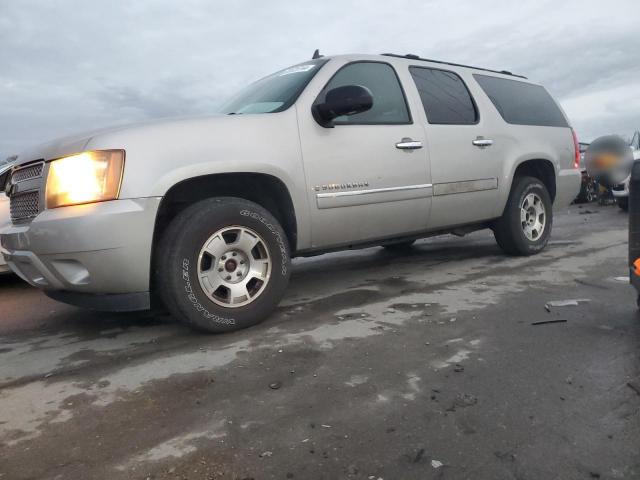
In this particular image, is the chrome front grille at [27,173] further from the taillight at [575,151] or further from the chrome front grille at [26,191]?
the taillight at [575,151]

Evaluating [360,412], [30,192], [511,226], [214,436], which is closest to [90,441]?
[214,436]

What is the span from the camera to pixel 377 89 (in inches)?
160

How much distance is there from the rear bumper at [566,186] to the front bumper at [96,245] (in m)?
4.51

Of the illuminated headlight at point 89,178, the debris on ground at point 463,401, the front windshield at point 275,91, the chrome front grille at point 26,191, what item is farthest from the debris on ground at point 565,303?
the chrome front grille at point 26,191

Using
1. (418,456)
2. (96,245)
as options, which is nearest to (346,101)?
(96,245)

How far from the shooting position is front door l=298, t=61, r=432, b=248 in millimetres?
3531

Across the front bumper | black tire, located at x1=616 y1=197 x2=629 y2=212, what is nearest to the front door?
the front bumper

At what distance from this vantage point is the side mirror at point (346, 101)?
3.35 m

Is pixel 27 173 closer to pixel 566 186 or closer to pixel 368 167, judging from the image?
pixel 368 167

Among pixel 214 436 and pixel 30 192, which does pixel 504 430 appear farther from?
pixel 30 192

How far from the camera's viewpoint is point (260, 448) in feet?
6.08

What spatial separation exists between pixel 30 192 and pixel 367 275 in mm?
2902

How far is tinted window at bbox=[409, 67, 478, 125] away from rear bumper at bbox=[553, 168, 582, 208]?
4.94ft

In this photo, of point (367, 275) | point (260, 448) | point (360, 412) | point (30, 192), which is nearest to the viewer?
point (260, 448)
